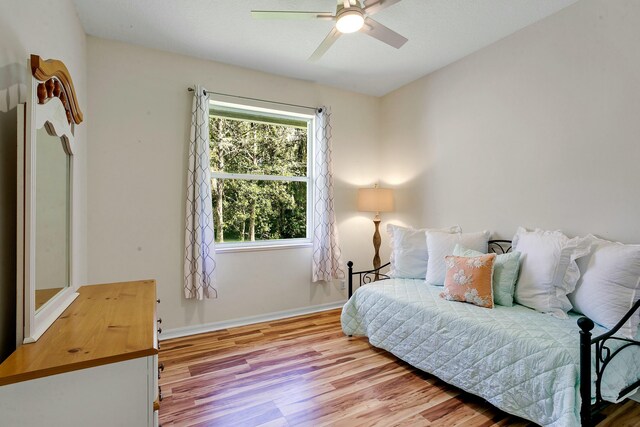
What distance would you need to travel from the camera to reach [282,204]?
3.63 m

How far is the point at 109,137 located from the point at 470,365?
3.24 metres

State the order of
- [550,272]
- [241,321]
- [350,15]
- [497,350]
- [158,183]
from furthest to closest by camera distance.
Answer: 1. [241,321]
2. [158,183]
3. [550,272]
4. [350,15]
5. [497,350]

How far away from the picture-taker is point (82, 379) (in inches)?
36.0

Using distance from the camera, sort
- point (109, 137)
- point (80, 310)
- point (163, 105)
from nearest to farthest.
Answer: point (80, 310) → point (109, 137) → point (163, 105)

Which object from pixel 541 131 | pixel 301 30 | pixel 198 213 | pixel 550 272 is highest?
pixel 301 30

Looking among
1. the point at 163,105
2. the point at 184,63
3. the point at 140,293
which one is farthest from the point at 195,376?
the point at 184,63

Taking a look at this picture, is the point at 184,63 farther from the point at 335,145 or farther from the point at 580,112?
the point at 580,112

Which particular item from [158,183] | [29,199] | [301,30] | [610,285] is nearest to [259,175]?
[158,183]

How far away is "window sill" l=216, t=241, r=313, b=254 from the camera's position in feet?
10.5

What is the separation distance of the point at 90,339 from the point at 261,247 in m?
2.29

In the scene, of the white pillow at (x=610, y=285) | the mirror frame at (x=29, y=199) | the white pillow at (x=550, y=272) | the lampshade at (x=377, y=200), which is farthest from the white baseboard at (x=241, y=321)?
the white pillow at (x=610, y=285)

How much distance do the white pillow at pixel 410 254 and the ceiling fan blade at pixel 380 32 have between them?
168 centimetres

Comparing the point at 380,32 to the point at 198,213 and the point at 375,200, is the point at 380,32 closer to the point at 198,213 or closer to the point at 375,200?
the point at 375,200

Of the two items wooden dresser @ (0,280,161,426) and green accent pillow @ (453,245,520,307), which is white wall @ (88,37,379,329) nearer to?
wooden dresser @ (0,280,161,426)
